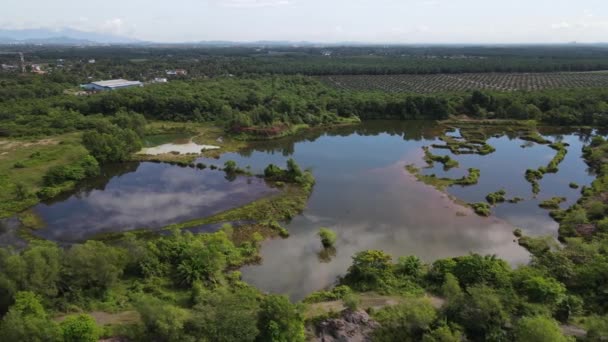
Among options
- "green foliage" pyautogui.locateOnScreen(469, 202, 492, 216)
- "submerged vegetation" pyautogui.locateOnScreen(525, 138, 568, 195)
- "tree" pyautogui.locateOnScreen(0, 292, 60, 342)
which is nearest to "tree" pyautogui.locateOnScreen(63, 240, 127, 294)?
"tree" pyautogui.locateOnScreen(0, 292, 60, 342)

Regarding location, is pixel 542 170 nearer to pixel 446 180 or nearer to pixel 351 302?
pixel 446 180

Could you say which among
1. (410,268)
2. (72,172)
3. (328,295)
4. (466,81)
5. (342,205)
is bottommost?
(328,295)

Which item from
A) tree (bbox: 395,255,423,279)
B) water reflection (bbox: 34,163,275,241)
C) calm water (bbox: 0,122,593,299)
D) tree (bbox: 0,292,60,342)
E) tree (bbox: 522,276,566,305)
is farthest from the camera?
water reflection (bbox: 34,163,275,241)

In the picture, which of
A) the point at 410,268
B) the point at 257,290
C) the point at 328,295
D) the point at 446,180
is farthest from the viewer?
the point at 446,180

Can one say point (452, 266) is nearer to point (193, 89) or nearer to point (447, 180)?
point (447, 180)

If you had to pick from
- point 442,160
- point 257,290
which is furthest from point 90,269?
point 442,160

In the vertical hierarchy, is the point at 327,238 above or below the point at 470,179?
below

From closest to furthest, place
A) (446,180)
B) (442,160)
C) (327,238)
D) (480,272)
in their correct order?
1. (480,272)
2. (327,238)
3. (446,180)
4. (442,160)

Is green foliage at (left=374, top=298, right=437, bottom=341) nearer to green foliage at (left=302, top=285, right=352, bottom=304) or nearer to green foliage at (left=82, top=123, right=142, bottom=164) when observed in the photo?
green foliage at (left=302, top=285, right=352, bottom=304)
